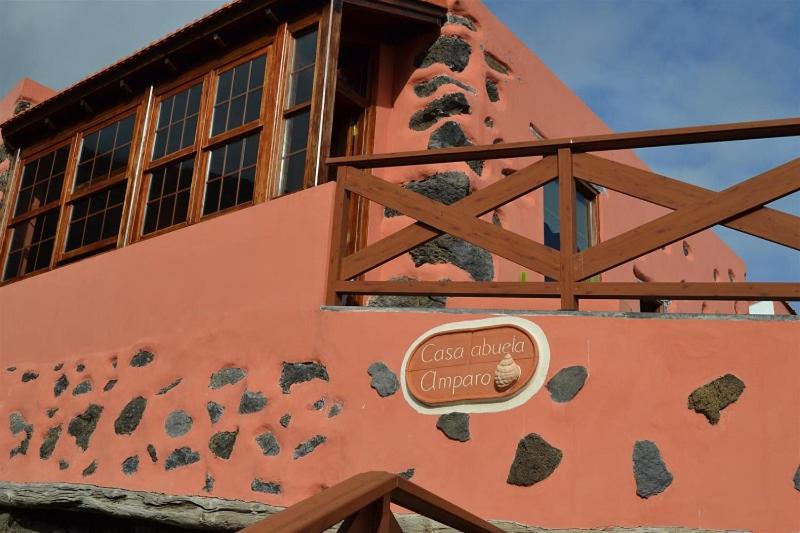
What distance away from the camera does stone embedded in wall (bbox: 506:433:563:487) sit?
12.5 feet

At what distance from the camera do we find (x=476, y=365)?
415 cm

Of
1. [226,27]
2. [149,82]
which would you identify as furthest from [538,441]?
[149,82]

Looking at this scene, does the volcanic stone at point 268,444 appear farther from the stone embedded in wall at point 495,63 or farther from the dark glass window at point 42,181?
the dark glass window at point 42,181

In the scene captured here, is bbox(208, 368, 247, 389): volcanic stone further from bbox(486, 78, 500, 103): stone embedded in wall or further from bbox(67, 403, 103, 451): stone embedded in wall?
bbox(486, 78, 500, 103): stone embedded in wall

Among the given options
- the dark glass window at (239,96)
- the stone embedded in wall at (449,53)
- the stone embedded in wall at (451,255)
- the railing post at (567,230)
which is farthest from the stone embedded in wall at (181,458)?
the stone embedded in wall at (449,53)

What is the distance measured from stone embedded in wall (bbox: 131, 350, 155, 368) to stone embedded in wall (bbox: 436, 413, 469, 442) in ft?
7.44

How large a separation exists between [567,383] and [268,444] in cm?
162

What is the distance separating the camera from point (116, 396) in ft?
18.3

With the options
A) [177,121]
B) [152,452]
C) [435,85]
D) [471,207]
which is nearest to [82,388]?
[152,452]

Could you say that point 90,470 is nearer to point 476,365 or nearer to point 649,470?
point 476,365

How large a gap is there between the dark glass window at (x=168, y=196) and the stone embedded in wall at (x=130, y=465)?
2.20m

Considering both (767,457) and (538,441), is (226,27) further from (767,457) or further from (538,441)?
(767,457)

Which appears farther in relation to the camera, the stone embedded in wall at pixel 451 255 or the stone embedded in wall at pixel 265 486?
the stone embedded in wall at pixel 451 255

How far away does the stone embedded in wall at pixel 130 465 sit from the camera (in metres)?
5.12
